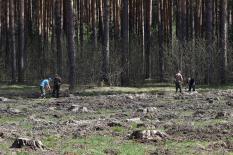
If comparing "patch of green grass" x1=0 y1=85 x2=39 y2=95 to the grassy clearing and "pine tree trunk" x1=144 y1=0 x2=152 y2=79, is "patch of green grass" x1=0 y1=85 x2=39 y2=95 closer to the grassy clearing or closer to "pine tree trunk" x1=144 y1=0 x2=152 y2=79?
"pine tree trunk" x1=144 y1=0 x2=152 y2=79

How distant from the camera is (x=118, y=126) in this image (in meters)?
17.8

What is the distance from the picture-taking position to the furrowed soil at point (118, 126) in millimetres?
13420

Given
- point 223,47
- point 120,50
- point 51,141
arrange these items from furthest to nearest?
point 120,50 → point 223,47 → point 51,141

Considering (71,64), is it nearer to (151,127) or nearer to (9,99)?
(9,99)

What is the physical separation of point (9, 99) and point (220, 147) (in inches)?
794

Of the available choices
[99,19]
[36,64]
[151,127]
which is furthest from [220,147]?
[99,19]

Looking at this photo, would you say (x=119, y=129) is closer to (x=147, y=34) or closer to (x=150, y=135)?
(x=150, y=135)

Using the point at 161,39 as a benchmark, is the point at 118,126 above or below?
below

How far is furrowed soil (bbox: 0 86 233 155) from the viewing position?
44.0 ft

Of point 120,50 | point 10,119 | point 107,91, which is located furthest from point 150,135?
point 120,50

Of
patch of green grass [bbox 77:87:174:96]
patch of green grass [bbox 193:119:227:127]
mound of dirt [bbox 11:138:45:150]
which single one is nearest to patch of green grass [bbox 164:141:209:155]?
mound of dirt [bbox 11:138:45:150]

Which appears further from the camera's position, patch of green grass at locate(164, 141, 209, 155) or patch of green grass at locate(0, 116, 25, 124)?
patch of green grass at locate(0, 116, 25, 124)

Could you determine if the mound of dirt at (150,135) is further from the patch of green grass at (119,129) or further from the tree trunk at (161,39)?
the tree trunk at (161,39)

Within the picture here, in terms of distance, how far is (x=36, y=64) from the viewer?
51062mm
